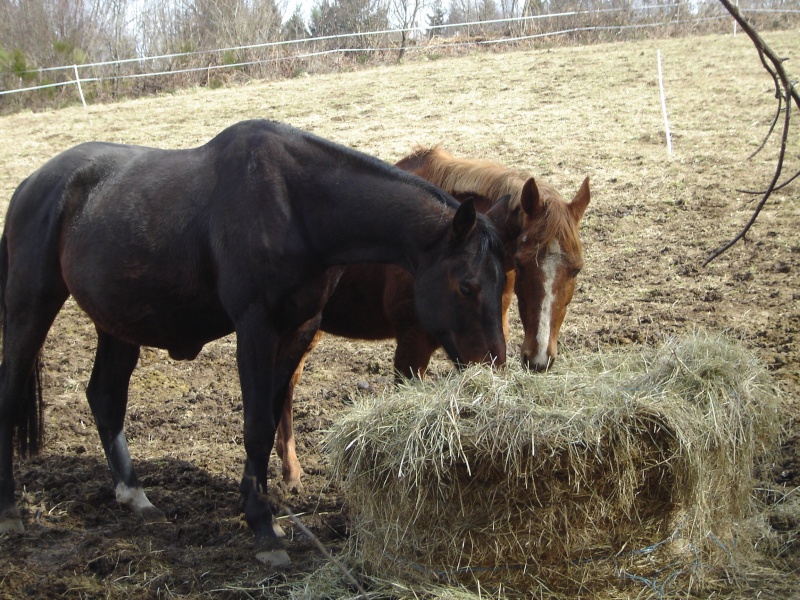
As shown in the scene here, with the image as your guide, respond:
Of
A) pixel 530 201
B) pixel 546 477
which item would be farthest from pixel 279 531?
pixel 530 201

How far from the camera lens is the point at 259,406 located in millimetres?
3854

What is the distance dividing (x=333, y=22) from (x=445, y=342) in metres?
29.1

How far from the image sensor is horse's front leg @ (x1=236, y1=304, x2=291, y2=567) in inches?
147

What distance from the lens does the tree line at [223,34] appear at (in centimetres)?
2100

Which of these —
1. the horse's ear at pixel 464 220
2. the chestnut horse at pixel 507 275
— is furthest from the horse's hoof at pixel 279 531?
the horse's ear at pixel 464 220

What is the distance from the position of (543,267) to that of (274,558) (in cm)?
193


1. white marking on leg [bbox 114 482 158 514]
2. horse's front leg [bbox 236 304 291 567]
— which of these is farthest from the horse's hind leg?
horse's front leg [bbox 236 304 291 567]

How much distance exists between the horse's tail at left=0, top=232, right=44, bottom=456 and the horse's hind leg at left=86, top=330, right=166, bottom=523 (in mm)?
302

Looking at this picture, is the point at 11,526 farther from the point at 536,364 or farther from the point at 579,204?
the point at 579,204

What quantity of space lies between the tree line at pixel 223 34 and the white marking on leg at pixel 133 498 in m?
17.5

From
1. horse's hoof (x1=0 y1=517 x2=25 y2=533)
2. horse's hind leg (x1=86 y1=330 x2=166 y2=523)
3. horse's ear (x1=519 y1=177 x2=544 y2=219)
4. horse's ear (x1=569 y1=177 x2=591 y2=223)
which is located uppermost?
horse's ear (x1=519 y1=177 x2=544 y2=219)

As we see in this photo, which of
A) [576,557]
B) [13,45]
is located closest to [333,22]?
[13,45]

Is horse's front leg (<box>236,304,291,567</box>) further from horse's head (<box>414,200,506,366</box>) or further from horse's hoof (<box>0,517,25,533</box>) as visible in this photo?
horse's hoof (<box>0,517,25,533</box>)

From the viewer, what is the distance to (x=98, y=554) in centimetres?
365
